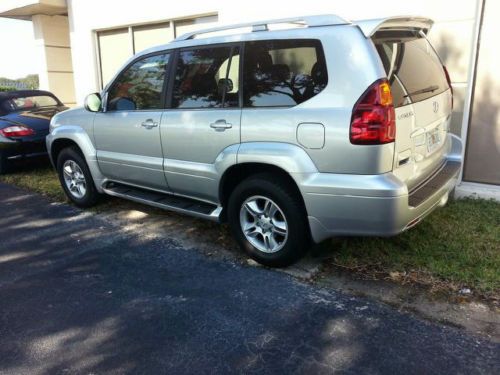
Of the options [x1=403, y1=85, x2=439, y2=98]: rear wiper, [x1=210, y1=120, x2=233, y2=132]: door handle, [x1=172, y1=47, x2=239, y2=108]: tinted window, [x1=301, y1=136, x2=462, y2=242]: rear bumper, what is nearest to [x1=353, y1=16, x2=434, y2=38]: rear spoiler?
[x1=403, y1=85, x2=439, y2=98]: rear wiper

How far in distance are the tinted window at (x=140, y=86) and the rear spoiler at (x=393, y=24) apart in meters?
2.04

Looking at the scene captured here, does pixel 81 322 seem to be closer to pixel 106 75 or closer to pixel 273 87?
pixel 273 87

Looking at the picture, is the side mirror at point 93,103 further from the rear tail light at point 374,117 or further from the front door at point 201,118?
the rear tail light at point 374,117

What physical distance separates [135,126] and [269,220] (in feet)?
5.93

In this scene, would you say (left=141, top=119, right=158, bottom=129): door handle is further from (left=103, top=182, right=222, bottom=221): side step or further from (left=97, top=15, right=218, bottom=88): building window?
(left=97, top=15, right=218, bottom=88): building window

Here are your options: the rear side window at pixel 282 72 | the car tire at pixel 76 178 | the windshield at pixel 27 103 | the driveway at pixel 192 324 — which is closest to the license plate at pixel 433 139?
the rear side window at pixel 282 72

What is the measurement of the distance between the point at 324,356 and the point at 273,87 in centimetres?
203

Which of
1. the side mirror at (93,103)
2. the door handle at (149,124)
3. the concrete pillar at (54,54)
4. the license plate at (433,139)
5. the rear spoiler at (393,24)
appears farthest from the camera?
the concrete pillar at (54,54)

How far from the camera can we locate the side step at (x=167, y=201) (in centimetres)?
432

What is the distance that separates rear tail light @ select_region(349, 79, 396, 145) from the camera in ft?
10.4

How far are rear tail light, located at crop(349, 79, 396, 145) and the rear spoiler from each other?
1.28ft

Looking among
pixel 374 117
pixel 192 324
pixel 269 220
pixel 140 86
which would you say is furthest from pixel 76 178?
pixel 374 117

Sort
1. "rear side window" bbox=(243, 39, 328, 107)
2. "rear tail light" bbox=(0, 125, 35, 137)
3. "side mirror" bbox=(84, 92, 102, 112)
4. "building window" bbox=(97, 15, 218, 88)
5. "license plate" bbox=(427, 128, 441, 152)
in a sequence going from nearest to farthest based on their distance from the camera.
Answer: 1. "rear side window" bbox=(243, 39, 328, 107)
2. "license plate" bbox=(427, 128, 441, 152)
3. "side mirror" bbox=(84, 92, 102, 112)
4. "rear tail light" bbox=(0, 125, 35, 137)
5. "building window" bbox=(97, 15, 218, 88)

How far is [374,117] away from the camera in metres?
3.18
